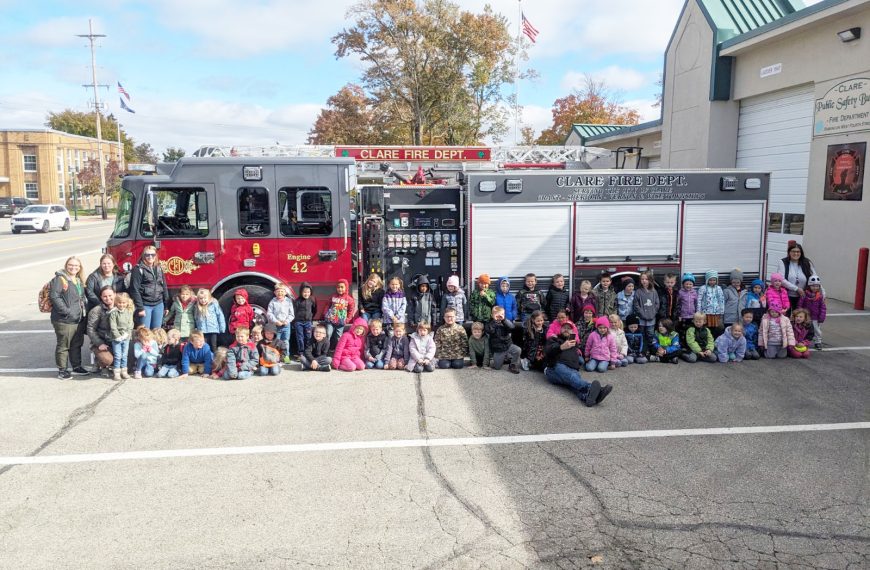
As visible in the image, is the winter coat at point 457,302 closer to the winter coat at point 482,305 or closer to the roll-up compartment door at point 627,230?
the winter coat at point 482,305

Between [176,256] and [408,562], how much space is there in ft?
22.9

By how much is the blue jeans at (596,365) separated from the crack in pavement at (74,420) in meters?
6.07

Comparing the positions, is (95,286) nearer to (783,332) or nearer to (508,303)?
Answer: (508,303)

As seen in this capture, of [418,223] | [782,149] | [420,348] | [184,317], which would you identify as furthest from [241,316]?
[782,149]

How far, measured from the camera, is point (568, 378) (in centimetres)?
806

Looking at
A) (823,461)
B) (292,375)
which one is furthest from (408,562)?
(292,375)

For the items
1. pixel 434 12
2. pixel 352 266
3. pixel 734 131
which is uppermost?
→ pixel 434 12

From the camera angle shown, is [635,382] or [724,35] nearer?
[635,382]

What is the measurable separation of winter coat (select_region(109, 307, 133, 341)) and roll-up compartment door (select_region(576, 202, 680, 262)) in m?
6.68

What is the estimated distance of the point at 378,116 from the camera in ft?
113

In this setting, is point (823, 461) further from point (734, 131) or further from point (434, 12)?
point (434, 12)

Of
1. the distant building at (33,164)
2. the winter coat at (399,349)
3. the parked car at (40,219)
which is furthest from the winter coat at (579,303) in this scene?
the distant building at (33,164)

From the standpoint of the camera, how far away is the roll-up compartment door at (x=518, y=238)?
10.6 metres

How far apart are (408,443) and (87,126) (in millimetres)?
98949
